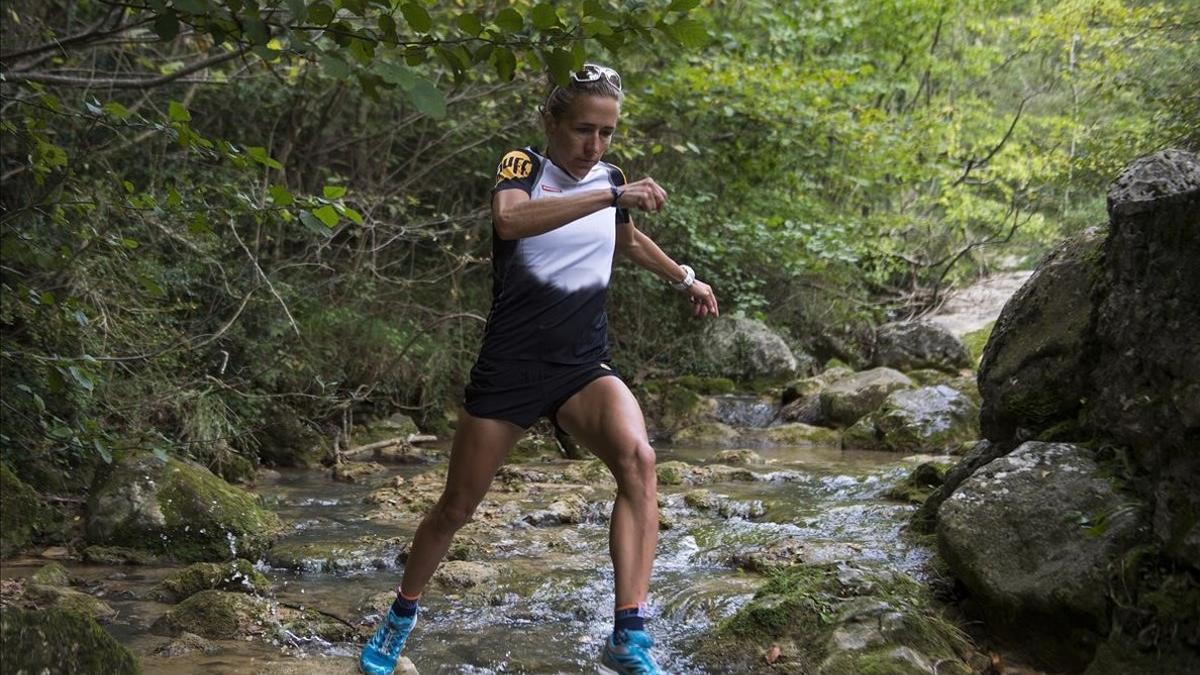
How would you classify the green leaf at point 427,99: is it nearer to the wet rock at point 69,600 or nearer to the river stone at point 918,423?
the wet rock at point 69,600

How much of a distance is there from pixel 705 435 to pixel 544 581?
25.8 ft

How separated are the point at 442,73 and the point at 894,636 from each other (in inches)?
349

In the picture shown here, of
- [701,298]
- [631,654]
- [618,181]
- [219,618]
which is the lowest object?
[219,618]

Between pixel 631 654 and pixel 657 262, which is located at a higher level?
pixel 657 262

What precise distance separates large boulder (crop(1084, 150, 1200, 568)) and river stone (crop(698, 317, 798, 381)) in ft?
40.4

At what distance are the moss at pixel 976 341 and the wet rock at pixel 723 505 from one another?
9.68 metres

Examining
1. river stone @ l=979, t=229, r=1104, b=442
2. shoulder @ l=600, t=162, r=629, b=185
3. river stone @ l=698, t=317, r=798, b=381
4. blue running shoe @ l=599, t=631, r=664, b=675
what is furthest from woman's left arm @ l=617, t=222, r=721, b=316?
river stone @ l=698, t=317, r=798, b=381

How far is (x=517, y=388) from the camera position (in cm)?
332

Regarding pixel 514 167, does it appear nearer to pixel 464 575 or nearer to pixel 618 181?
pixel 618 181

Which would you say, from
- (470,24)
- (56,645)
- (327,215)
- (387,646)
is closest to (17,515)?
(387,646)

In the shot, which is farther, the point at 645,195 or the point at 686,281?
the point at 686,281

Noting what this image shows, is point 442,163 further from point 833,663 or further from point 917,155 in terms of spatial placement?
point 833,663

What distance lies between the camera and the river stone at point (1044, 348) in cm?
475

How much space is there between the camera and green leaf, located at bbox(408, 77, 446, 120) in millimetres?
2105
